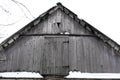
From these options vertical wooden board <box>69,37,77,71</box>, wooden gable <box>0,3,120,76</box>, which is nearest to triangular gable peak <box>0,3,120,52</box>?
wooden gable <box>0,3,120,76</box>

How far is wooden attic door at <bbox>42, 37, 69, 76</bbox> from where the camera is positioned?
962 centimetres

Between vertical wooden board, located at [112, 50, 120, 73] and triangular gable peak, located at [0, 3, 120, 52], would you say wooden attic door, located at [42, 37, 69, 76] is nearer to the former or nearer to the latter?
triangular gable peak, located at [0, 3, 120, 52]

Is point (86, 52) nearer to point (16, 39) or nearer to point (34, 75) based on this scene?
point (34, 75)

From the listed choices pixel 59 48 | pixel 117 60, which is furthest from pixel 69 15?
pixel 117 60

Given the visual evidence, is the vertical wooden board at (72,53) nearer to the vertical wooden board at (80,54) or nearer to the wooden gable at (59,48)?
the wooden gable at (59,48)

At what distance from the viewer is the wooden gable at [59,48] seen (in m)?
9.69

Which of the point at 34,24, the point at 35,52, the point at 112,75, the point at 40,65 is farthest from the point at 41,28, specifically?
the point at 112,75

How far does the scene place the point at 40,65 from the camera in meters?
9.72

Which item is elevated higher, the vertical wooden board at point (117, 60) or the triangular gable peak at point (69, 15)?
the triangular gable peak at point (69, 15)

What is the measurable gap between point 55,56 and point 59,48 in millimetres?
462

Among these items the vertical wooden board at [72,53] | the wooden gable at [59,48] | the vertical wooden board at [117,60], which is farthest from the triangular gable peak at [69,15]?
the vertical wooden board at [72,53]

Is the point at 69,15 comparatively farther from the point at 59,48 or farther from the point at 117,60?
the point at 117,60

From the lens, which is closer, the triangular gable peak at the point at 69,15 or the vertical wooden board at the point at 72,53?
the vertical wooden board at the point at 72,53

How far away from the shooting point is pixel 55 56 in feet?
32.4
